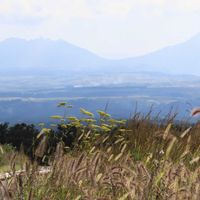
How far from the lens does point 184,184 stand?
5.82 meters

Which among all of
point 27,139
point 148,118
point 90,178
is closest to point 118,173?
point 90,178

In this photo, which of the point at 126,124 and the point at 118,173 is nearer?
the point at 118,173

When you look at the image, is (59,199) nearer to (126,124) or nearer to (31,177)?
(31,177)

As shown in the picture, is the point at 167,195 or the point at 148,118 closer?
the point at 167,195

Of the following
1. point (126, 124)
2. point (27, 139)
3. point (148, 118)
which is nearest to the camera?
point (148, 118)

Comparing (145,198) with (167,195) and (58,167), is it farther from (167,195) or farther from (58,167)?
(58,167)

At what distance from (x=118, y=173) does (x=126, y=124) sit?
25.5 feet

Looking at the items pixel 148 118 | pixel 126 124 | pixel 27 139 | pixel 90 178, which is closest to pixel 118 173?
pixel 90 178

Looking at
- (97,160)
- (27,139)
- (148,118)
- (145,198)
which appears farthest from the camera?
(27,139)

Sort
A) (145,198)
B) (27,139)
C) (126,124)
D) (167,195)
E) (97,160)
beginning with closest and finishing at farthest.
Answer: (145,198) → (167,195) → (97,160) → (126,124) → (27,139)

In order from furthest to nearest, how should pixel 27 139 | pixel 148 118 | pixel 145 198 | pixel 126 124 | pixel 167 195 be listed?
pixel 27 139 < pixel 126 124 < pixel 148 118 < pixel 167 195 < pixel 145 198

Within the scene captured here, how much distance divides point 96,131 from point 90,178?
769 cm

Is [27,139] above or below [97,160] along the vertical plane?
below

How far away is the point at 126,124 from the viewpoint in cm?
1312
